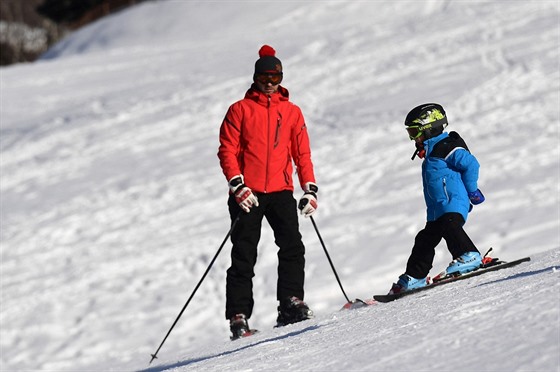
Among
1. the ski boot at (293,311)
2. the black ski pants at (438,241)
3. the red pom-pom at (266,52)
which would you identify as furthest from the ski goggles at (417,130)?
the ski boot at (293,311)

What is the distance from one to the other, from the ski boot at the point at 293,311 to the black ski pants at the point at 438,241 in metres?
0.78

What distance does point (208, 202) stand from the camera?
1091cm

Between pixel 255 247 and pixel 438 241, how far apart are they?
3.98 feet

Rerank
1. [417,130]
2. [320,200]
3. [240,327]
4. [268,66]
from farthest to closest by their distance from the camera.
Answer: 1. [320,200]
2. [240,327]
3. [268,66]
4. [417,130]

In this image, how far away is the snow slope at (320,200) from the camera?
13.6 feet

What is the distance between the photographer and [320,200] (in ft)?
34.6

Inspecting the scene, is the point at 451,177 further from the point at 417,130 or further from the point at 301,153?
the point at 301,153

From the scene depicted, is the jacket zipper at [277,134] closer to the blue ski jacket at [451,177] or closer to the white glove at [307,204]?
the white glove at [307,204]

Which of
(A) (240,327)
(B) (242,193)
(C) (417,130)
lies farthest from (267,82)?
(A) (240,327)

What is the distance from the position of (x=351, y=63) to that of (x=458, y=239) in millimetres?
9647

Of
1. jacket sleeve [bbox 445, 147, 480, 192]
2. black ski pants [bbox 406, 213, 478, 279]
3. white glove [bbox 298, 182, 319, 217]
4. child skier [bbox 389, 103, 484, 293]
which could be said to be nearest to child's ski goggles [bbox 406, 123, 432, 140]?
child skier [bbox 389, 103, 484, 293]

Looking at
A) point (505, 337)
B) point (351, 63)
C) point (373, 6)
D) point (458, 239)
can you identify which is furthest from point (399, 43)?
point (505, 337)

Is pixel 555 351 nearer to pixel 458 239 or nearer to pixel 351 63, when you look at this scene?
pixel 458 239

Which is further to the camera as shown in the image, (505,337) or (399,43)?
(399,43)
